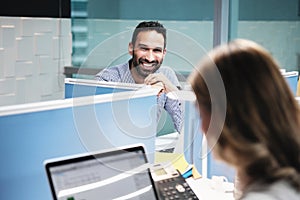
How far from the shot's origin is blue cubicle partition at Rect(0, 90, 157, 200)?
1503 mm

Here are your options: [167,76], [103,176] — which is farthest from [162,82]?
[103,176]

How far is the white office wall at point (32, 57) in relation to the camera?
152 inches

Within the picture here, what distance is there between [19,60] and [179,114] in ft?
6.26

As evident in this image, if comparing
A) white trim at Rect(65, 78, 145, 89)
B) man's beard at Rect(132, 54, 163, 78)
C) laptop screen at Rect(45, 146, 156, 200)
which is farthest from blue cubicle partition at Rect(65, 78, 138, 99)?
laptop screen at Rect(45, 146, 156, 200)

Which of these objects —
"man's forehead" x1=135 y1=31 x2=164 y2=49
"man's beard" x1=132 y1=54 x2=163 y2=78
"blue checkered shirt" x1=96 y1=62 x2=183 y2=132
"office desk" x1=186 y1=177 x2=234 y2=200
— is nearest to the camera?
"office desk" x1=186 y1=177 x2=234 y2=200

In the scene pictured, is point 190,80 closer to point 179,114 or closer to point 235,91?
point 235,91

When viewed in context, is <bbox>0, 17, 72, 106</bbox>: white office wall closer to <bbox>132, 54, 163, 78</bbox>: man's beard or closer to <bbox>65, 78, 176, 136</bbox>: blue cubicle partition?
<bbox>132, 54, 163, 78</bbox>: man's beard

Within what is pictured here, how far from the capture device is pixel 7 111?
4.83 ft

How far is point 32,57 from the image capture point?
161 inches

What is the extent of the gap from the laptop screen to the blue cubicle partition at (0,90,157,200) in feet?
0.66

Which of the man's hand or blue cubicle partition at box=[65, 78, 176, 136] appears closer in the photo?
blue cubicle partition at box=[65, 78, 176, 136]

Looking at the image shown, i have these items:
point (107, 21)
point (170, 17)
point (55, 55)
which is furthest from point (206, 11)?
point (55, 55)

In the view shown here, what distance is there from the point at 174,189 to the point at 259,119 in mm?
838

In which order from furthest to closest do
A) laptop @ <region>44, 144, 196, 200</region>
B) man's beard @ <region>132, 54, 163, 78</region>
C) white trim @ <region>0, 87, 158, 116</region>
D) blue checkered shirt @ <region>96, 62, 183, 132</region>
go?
man's beard @ <region>132, 54, 163, 78</region> < blue checkered shirt @ <region>96, 62, 183, 132</region> < white trim @ <region>0, 87, 158, 116</region> < laptop @ <region>44, 144, 196, 200</region>
